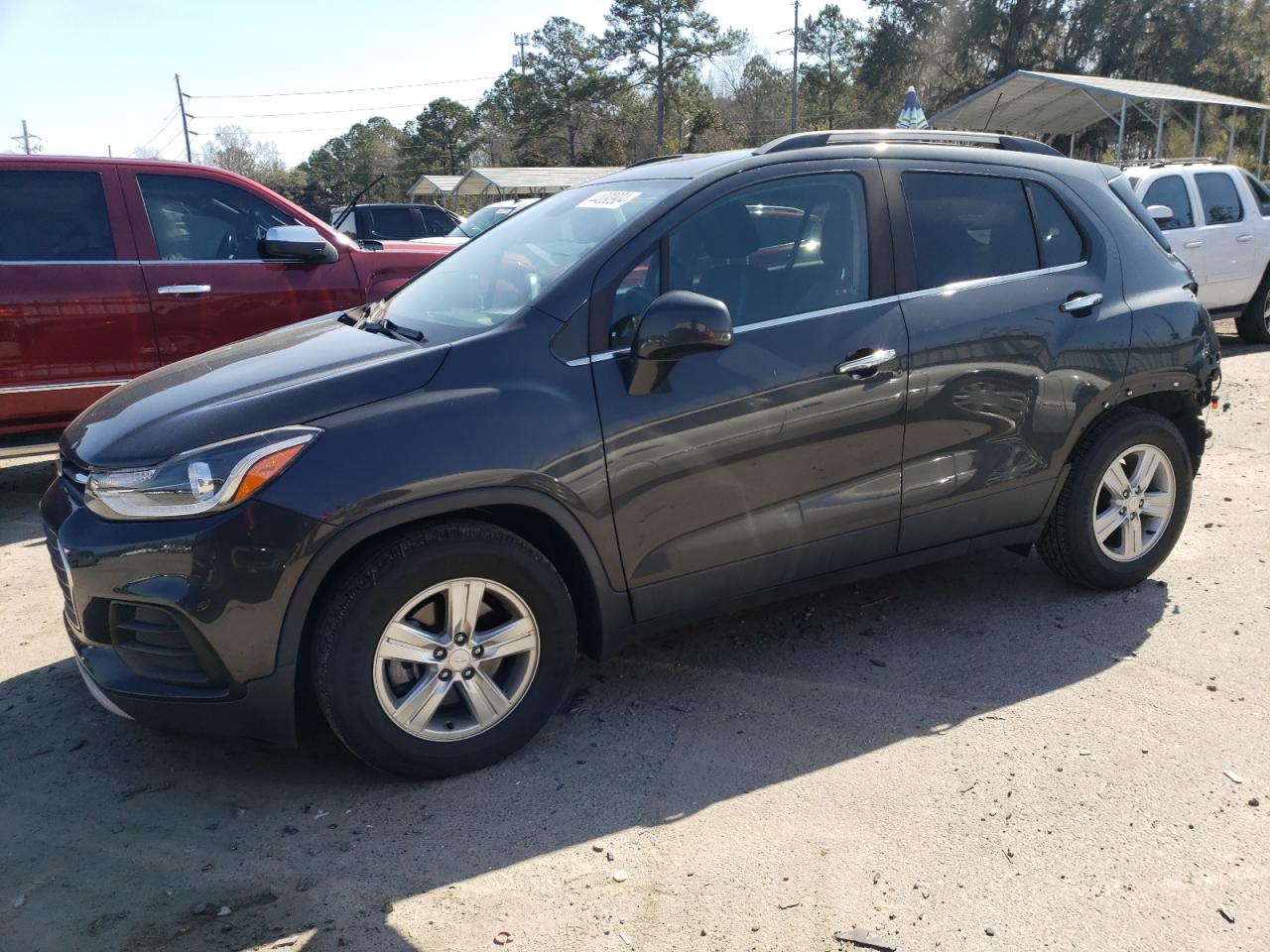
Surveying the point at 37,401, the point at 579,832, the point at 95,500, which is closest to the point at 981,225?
the point at 579,832

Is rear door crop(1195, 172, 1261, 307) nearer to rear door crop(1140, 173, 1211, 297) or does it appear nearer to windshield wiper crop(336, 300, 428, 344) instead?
rear door crop(1140, 173, 1211, 297)

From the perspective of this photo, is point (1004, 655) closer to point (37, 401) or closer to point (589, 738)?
point (589, 738)

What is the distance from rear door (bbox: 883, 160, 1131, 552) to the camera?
12.4 ft

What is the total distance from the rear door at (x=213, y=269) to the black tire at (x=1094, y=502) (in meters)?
4.74

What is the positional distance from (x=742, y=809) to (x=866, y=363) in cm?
157

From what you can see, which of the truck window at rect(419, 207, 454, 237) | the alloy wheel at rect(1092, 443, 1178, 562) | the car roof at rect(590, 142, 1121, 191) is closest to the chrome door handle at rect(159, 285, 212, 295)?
the car roof at rect(590, 142, 1121, 191)

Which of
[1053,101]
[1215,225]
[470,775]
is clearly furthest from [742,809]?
[1053,101]

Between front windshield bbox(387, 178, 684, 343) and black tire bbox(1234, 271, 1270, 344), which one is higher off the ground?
front windshield bbox(387, 178, 684, 343)

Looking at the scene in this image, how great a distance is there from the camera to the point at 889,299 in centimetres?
371

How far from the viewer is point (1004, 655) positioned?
3.99m

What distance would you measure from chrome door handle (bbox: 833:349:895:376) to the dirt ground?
115 cm

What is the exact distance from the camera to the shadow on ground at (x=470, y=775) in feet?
8.85

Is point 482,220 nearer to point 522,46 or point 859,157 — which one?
point 859,157

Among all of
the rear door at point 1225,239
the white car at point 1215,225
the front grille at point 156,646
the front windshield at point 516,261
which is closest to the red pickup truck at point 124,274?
the front windshield at point 516,261
